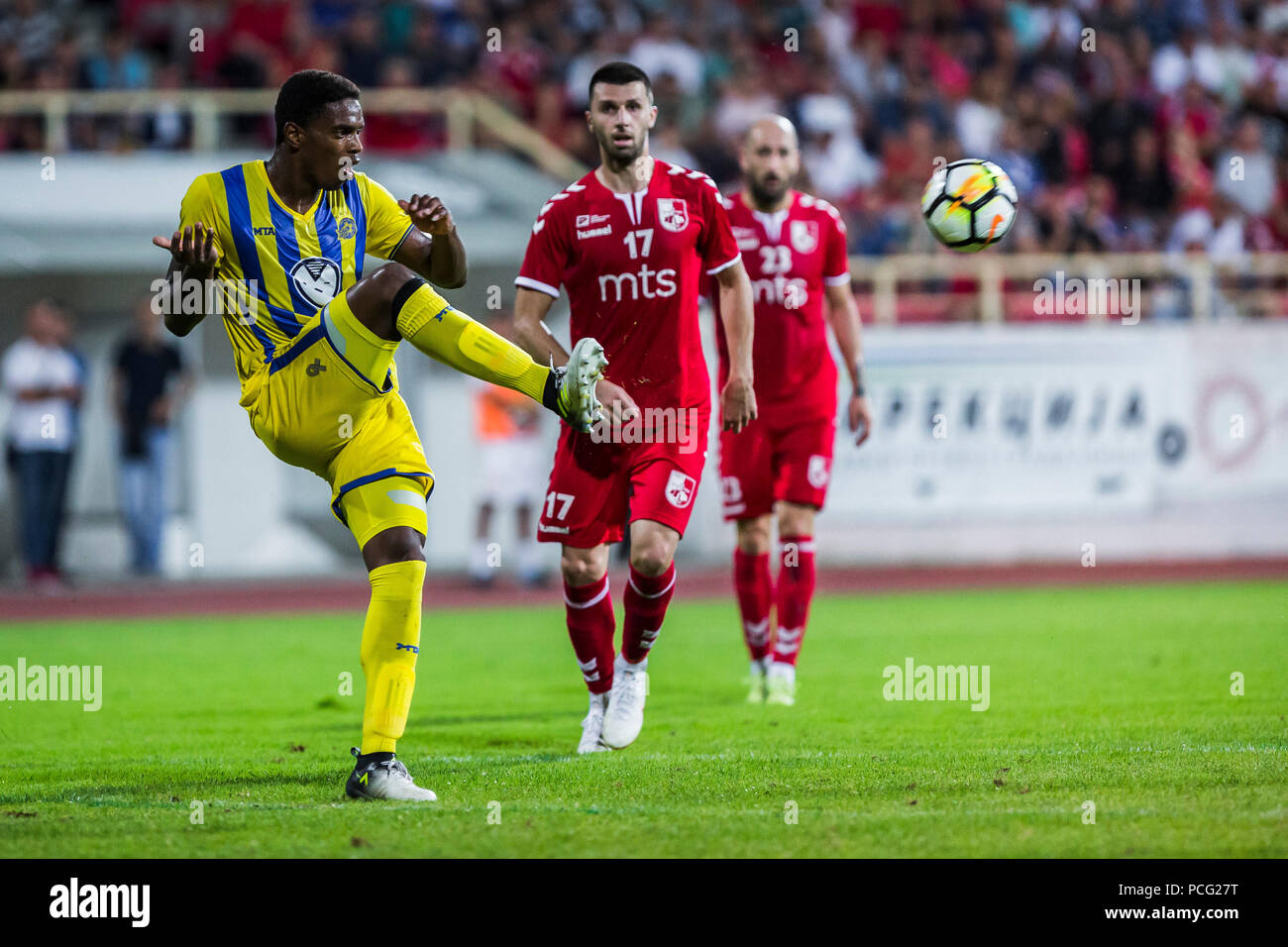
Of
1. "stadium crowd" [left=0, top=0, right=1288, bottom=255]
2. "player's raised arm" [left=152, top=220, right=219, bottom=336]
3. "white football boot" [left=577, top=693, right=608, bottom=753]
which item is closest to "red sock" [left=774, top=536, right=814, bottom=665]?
"white football boot" [left=577, top=693, right=608, bottom=753]

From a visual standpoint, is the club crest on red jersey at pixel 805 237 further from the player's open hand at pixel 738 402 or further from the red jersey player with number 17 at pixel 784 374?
the player's open hand at pixel 738 402

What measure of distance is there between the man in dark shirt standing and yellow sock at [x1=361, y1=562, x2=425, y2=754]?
35.5 ft

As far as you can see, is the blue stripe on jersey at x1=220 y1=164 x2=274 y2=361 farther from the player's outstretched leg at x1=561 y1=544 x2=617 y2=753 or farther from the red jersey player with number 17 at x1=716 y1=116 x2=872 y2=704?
the red jersey player with number 17 at x1=716 y1=116 x2=872 y2=704

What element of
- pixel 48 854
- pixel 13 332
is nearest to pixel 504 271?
pixel 13 332

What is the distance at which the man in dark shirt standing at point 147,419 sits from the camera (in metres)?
15.6

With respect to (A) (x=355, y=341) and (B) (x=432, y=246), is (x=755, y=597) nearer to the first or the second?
(B) (x=432, y=246)

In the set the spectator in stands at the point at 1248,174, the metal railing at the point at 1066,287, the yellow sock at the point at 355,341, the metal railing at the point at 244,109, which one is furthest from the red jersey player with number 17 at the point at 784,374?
the spectator in stands at the point at 1248,174

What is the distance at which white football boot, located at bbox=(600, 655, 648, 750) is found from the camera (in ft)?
21.5

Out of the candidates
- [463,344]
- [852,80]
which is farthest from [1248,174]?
[463,344]

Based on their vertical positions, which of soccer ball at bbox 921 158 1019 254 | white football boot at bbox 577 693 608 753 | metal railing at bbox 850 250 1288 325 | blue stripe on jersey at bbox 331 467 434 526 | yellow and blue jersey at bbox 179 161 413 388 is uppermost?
metal railing at bbox 850 250 1288 325

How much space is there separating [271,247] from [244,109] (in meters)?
11.9

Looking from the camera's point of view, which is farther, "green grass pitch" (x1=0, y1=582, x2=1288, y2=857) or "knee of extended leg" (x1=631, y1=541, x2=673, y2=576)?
"knee of extended leg" (x1=631, y1=541, x2=673, y2=576)

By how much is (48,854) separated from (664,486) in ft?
9.40
